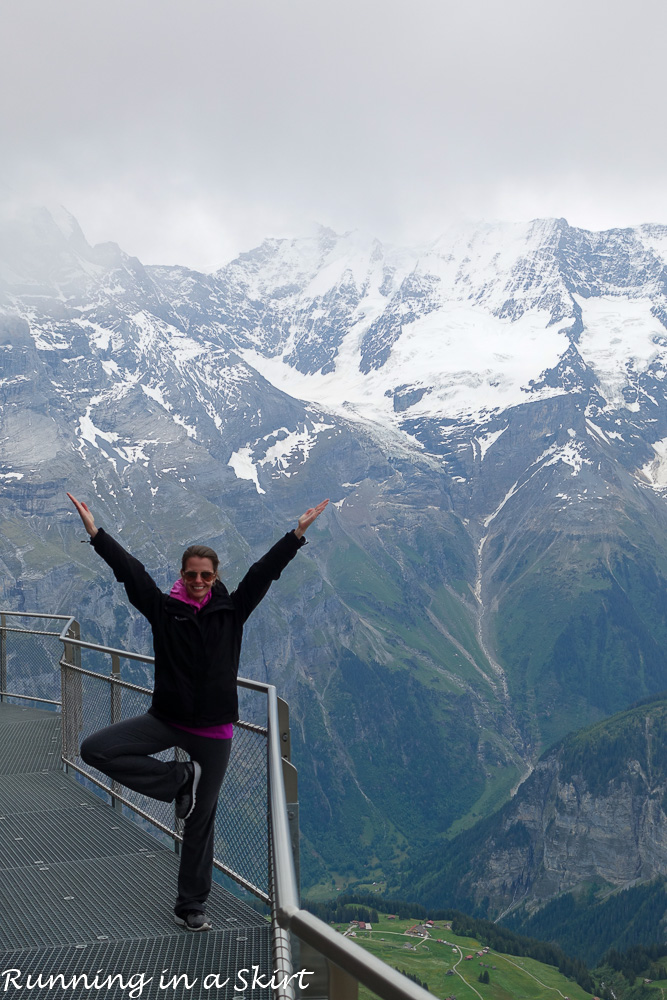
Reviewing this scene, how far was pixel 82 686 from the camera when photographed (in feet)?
39.9

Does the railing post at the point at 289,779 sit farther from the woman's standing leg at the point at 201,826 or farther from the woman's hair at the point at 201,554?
the woman's hair at the point at 201,554

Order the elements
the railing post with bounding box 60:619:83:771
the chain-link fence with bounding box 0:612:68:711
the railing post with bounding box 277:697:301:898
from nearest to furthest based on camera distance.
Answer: the railing post with bounding box 277:697:301:898 → the railing post with bounding box 60:619:83:771 → the chain-link fence with bounding box 0:612:68:711

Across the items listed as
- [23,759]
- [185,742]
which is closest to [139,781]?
[185,742]

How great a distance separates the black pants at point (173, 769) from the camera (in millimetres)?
6219

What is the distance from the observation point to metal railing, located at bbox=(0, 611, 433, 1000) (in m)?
3.34

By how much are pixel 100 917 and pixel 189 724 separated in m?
1.62

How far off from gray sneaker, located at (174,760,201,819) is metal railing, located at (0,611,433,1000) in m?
0.51

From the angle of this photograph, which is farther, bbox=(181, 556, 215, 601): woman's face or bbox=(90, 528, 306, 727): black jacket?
bbox=(181, 556, 215, 601): woman's face

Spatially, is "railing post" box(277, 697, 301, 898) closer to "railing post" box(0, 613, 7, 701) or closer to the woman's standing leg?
the woman's standing leg

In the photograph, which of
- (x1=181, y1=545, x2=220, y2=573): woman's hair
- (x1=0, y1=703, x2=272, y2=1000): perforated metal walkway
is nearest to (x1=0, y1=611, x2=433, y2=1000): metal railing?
(x1=0, y1=703, x2=272, y2=1000): perforated metal walkway

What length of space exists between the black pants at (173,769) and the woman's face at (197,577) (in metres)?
0.90

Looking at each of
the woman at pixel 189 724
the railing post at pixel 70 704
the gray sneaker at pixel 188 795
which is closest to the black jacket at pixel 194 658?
the woman at pixel 189 724

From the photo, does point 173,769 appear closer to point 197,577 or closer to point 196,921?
point 196,921

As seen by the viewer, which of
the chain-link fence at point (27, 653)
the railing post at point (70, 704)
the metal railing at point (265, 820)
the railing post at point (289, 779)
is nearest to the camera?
the metal railing at point (265, 820)
